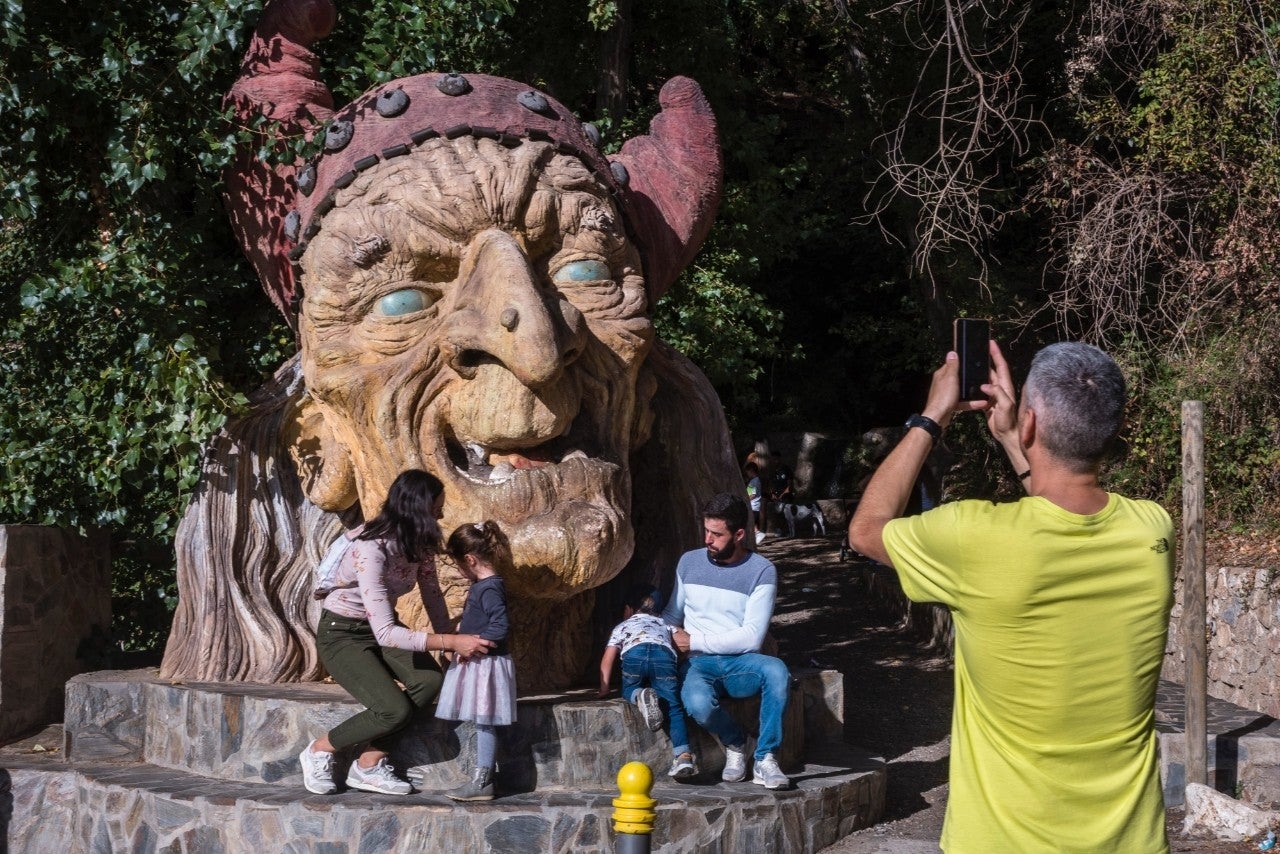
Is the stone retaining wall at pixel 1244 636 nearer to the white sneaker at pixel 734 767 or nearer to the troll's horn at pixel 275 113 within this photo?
the white sneaker at pixel 734 767

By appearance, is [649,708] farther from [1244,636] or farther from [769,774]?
[1244,636]

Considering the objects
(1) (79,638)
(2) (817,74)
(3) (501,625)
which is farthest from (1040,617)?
(2) (817,74)

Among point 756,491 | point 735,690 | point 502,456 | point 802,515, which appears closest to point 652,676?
point 735,690

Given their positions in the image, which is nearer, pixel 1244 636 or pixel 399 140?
pixel 399 140

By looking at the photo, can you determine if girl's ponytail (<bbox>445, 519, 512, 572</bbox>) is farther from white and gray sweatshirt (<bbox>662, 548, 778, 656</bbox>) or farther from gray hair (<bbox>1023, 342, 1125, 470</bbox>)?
gray hair (<bbox>1023, 342, 1125, 470</bbox>)

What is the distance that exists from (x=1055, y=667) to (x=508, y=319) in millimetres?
3665

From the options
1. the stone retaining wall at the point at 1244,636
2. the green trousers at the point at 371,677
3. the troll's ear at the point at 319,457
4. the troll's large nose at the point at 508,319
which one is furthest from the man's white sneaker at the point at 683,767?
the stone retaining wall at the point at 1244,636

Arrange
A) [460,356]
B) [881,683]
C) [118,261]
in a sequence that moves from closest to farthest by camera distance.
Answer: [460,356] → [118,261] → [881,683]

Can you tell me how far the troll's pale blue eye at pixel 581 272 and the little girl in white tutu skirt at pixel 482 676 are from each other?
4.27 ft

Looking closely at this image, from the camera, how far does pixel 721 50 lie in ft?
39.2

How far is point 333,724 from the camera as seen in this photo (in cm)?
631

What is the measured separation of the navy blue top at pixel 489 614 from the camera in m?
5.95

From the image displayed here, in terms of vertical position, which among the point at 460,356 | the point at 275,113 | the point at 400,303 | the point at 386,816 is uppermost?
the point at 275,113

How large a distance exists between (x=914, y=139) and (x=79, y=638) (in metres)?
8.52
